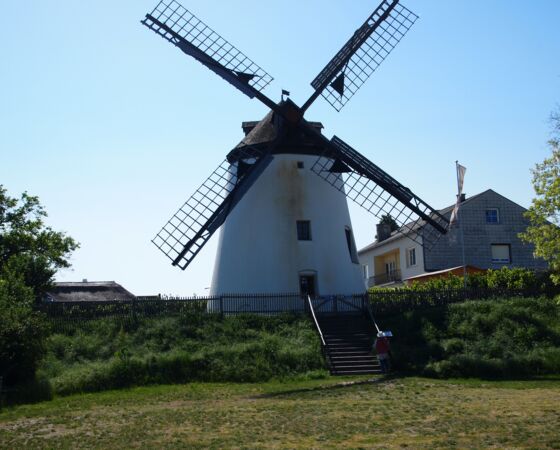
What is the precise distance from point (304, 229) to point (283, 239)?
3.91 feet

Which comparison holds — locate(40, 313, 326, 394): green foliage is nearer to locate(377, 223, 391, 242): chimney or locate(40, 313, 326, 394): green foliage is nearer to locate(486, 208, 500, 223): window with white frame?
locate(486, 208, 500, 223): window with white frame

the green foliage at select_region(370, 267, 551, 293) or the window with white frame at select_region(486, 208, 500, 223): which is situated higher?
the window with white frame at select_region(486, 208, 500, 223)

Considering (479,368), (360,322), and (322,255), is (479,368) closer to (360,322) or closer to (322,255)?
(360,322)

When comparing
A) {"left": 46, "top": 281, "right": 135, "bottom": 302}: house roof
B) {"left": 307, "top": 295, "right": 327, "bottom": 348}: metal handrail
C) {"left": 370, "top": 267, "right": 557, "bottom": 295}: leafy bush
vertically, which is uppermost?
{"left": 46, "top": 281, "right": 135, "bottom": 302}: house roof

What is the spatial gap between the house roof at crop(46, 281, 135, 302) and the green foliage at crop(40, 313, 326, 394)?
26073 mm

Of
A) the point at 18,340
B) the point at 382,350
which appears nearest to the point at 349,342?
the point at 382,350

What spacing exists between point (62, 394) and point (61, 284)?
35.9m

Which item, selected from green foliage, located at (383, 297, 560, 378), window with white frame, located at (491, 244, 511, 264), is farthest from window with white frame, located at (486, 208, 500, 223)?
green foliage, located at (383, 297, 560, 378)

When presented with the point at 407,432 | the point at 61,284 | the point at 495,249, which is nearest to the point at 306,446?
the point at 407,432

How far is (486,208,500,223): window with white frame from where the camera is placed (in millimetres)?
49531

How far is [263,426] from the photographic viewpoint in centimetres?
1391

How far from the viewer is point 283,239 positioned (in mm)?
29734

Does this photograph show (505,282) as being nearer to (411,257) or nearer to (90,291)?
(411,257)

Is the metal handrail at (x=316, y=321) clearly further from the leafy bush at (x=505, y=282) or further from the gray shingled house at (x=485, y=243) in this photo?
the gray shingled house at (x=485, y=243)
